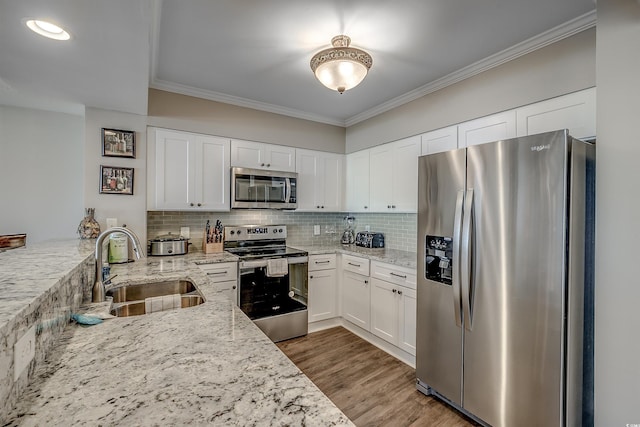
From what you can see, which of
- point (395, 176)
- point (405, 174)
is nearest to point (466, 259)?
point (405, 174)

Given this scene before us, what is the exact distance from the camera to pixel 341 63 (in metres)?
1.96

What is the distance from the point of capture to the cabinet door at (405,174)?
2916mm

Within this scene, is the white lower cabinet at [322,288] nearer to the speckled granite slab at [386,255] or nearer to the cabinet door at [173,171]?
the speckled granite slab at [386,255]

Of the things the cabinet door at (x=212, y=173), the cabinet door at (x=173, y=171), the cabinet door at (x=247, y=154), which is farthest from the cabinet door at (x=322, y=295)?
the cabinet door at (x=173, y=171)

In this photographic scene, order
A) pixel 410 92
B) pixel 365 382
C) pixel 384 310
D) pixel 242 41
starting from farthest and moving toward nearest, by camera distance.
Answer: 1. pixel 410 92
2. pixel 384 310
3. pixel 365 382
4. pixel 242 41

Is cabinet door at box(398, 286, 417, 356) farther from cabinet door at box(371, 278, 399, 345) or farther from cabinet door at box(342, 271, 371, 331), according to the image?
cabinet door at box(342, 271, 371, 331)

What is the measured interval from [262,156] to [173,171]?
3.04 ft

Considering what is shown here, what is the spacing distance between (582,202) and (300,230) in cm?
283

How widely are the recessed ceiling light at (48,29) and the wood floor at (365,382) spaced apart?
2.70m

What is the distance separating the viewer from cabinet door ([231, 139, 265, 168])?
315 cm

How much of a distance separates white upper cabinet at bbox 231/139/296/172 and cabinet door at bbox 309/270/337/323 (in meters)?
1.29

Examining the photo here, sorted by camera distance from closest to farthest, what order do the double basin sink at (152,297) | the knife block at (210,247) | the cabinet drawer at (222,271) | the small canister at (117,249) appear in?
1. the double basin sink at (152,297)
2. the small canister at (117,249)
3. the cabinet drawer at (222,271)
4. the knife block at (210,247)

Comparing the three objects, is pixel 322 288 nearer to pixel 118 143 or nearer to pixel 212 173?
pixel 212 173

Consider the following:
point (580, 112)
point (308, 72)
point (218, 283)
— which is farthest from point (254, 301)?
point (580, 112)
